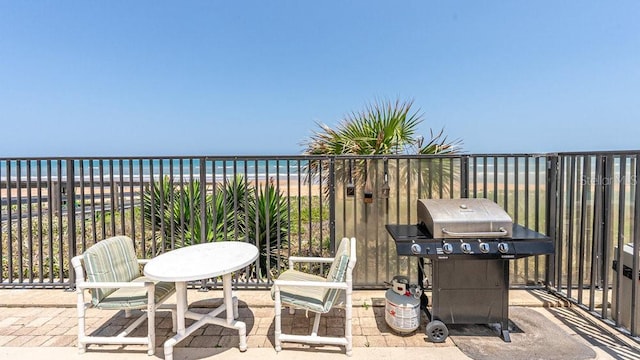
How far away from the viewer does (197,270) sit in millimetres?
1953

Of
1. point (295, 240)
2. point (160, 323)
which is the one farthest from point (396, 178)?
point (295, 240)

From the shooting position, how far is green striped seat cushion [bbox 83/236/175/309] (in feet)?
6.77

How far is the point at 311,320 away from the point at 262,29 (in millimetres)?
8923

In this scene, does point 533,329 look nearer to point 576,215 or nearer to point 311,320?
point 576,215

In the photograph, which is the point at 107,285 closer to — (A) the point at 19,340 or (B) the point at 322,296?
(A) the point at 19,340

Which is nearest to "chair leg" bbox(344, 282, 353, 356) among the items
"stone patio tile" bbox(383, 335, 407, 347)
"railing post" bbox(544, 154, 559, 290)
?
"stone patio tile" bbox(383, 335, 407, 347)

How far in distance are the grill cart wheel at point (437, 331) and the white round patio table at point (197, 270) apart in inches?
55.6

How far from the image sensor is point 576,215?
2729 millimetres

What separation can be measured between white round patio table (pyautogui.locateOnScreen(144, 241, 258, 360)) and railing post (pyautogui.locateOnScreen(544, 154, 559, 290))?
2.99 meters

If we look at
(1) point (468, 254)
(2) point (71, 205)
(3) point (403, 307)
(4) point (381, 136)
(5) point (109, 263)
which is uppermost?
(4) point (381, 136)

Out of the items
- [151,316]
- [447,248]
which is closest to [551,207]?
[447,248]

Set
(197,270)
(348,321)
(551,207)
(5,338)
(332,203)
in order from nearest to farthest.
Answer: (197,270) < (348,321) < (5,338) < (551,207) < (332,203)

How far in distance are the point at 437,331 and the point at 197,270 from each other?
1857mm

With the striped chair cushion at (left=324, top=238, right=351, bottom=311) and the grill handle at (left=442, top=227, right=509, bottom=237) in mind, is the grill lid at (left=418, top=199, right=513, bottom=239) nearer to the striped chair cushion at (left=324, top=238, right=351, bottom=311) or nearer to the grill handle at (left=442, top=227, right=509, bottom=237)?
the grill handle at (left=442, top=227, right=509, bottom=237)
